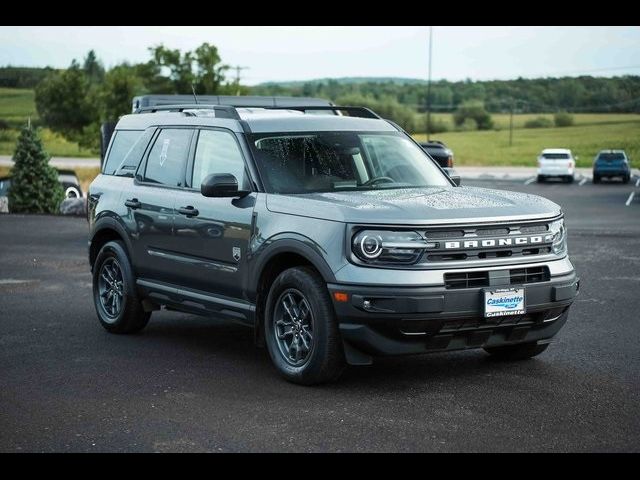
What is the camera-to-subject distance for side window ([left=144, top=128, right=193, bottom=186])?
30.5 feet

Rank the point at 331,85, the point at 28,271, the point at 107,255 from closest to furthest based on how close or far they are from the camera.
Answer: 1. the point at 107,255
2. the point at 28,271
3. the point at 331,85

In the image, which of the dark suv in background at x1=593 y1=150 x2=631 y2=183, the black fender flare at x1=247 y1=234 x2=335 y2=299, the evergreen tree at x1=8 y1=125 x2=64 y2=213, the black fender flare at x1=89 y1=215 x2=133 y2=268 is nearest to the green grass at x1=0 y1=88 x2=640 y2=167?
the dark suv in background at x1=593 y1=150 x2=631 y2=183

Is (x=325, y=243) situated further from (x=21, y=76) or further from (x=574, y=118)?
(x=574, y=118)

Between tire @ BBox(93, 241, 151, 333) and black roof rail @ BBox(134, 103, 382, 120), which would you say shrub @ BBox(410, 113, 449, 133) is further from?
black roof rail @ BBox(134, 103, 382, 120)

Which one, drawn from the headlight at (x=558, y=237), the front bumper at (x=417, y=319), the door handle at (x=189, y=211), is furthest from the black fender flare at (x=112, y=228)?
the headlight at (x=558, y=237)

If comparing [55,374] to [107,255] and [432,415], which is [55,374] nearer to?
[107,255]

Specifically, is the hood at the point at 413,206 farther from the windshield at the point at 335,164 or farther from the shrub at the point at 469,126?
the shrub at the point at 469,126

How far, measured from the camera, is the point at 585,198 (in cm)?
3950

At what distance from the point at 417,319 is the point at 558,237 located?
1.41m

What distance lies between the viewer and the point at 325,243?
756cm

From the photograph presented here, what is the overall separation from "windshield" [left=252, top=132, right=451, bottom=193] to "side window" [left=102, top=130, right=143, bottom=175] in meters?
2.32
